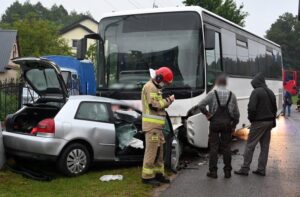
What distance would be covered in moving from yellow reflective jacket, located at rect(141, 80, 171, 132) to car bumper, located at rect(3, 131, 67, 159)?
1566 mm

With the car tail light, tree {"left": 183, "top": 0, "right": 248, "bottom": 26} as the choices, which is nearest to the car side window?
the car tail light

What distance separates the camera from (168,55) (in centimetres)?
1095

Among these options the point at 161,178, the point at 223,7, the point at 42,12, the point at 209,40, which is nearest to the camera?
the point at 161,178

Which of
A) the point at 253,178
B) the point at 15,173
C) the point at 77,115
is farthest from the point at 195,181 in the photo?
the point at 15,173

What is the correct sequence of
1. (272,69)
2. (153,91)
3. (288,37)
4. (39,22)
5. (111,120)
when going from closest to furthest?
(153,91) < (111,120) < (272,69) < (39,22) < (288,37)

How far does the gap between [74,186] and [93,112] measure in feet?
5.67

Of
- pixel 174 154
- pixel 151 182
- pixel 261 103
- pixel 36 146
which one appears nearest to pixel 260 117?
pixel 261 103

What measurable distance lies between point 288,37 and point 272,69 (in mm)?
82148

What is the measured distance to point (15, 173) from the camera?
355 inches

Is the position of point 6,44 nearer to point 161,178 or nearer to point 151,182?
point 161,178

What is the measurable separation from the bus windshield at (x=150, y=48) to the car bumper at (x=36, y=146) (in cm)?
303

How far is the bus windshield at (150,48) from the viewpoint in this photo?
10.8m

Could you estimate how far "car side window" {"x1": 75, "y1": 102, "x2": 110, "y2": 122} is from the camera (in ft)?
29.8

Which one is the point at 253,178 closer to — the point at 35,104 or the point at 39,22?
the point at 35,104
